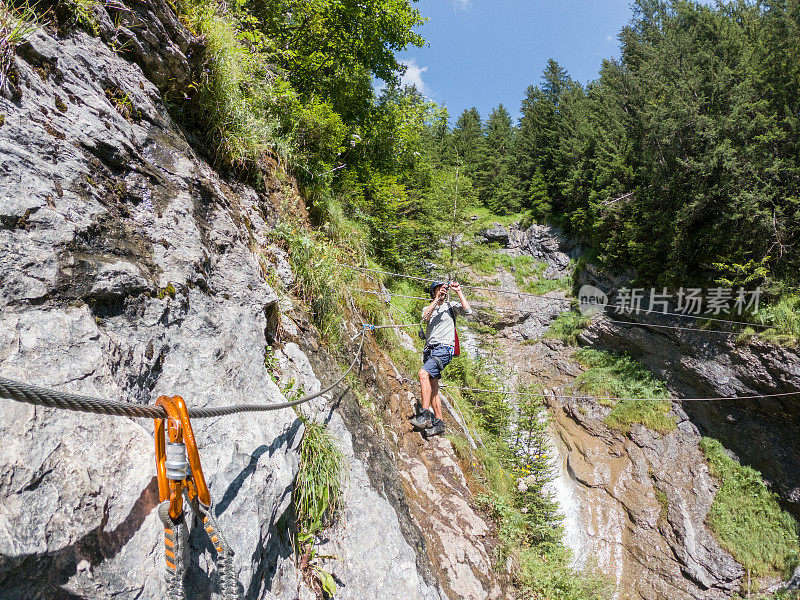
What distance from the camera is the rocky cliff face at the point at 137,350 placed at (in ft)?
4.53

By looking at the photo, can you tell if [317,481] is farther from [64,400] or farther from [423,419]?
[423,419]

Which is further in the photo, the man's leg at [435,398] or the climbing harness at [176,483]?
the man's leg at [435,398]

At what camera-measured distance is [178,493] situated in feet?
4.43

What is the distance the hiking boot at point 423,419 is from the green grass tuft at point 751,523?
9.28m

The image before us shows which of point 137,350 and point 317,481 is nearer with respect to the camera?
point 137,350

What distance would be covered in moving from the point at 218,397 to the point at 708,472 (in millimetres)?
13141

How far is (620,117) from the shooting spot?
1611 centimetres

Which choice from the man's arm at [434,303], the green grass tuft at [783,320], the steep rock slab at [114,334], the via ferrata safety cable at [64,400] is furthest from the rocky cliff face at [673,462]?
the via ferrata safety cable at [64,400]

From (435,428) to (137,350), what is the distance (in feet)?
13.6

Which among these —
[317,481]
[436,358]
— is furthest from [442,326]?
[317,481]

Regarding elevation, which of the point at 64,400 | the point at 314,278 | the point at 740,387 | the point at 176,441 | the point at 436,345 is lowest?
the point at 176,441

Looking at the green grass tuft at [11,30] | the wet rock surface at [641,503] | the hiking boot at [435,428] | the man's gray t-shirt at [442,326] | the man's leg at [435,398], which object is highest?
the green grass tuft at [11,30]

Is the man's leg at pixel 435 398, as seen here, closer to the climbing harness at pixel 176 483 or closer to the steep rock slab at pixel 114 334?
the steep rock slab at pixel 114 334

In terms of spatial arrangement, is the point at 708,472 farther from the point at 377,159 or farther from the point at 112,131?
the point at 112,131
